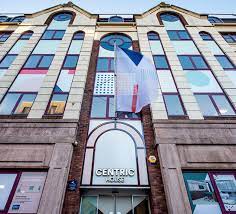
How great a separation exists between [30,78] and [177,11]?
15196 millimetres

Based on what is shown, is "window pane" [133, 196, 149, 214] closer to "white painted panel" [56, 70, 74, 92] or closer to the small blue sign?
the small blue sign

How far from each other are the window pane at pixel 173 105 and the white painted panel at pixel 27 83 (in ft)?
24.6

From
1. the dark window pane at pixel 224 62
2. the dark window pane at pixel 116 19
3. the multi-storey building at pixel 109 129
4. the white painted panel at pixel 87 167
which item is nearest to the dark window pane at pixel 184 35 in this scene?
the multi-storey building at pixel 109 129

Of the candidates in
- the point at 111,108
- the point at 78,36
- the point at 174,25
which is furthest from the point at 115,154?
the point at 174,25

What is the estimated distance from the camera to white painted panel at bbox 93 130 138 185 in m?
9.40

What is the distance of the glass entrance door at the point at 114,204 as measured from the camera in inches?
344

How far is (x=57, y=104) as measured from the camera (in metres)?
12.1

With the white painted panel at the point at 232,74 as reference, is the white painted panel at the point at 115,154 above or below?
below

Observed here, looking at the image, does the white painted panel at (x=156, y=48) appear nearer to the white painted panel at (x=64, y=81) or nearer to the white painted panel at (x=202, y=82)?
the white painted panel at (x=202, y=82)

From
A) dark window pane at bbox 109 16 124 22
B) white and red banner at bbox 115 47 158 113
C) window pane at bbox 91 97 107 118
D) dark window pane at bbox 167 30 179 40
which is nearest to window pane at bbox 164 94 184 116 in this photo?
white and red banner at bbox 115 47 158 113

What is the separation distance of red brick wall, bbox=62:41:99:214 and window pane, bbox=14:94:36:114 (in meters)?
2.83

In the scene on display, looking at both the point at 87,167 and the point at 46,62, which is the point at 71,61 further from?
the point at 87,167

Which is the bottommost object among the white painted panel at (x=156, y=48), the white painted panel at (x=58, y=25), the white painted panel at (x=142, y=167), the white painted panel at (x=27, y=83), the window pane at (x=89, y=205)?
the window pane at (x=89, y=205)

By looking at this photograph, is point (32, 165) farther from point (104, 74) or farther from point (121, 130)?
point (104, 74)
